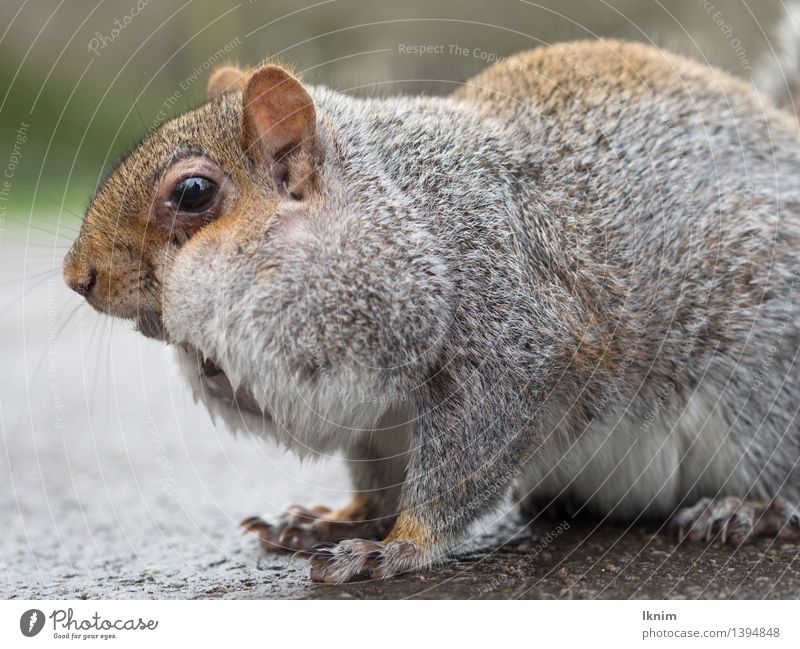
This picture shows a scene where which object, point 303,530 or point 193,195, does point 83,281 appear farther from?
point 303,530

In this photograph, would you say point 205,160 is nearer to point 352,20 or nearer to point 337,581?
point 337,581

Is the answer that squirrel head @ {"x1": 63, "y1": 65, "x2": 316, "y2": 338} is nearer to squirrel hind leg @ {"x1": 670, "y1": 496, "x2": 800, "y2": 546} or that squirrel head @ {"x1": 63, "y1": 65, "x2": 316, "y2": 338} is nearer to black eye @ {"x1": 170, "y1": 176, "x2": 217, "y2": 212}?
black eye @ {"x1": 170, "y1": 176, "x2": 217, "y2": 212}

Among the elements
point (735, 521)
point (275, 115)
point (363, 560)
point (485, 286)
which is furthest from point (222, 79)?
point (735, 521)

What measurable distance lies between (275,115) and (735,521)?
1526 millimetres

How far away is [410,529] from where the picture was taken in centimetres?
204

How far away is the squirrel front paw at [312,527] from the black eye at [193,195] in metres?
0.98

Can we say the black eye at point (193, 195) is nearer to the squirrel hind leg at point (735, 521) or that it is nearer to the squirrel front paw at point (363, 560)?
the squirrel front paw at point (363, 560)

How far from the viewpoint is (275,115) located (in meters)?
1.94

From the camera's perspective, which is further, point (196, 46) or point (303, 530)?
point (196, 46)

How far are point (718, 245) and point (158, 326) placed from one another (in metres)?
1.39

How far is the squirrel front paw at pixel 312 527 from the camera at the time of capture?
2.48 metres

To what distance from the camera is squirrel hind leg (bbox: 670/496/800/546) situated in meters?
2.36

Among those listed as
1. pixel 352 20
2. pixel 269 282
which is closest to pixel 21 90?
pixel 352 20

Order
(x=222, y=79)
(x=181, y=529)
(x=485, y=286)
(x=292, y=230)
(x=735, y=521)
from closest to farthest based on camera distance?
1. (x=292, y=230)
2. (x=485, y=286)
3. (x=735, y=521)
4. (x=222, y=79)
5. (x=181, y=529)
